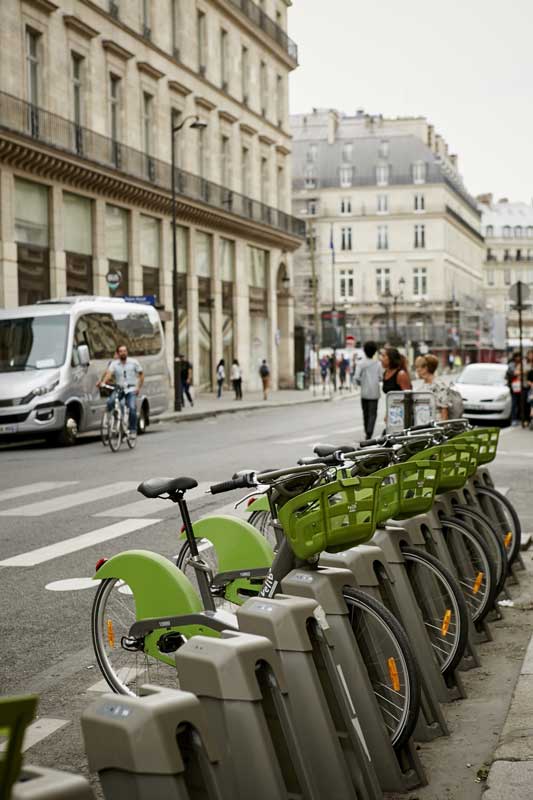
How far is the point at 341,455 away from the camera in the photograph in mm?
5758

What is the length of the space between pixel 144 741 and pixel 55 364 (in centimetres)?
2021

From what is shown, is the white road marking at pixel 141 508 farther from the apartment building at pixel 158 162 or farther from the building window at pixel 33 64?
the building window at pixel 33 64

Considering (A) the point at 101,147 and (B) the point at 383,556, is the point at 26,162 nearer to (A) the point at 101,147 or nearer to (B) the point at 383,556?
(A) the point at 101,147

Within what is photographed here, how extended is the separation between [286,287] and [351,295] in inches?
2287

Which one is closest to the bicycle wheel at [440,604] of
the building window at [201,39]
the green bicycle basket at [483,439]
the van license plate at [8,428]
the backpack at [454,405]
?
the green bicycle basket at [483,439]

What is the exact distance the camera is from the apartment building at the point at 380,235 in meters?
113

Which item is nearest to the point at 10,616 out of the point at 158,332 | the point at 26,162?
the point at 158,332

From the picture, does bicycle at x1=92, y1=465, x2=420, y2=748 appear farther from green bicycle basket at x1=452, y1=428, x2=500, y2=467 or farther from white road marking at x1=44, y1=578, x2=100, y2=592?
white road marking at x1=44, y1=578, x2=100, y2=592

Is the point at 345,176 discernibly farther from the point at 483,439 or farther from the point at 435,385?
the point at 483,439

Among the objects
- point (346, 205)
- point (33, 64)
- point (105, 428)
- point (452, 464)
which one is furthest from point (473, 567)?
point (346, 205)

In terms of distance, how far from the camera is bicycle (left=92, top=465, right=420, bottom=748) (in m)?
4.55

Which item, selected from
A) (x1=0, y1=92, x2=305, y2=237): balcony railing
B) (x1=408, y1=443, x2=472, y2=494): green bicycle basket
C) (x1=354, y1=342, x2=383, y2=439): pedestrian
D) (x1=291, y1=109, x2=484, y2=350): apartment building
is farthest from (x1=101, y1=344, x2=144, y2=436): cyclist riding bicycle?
(x1=291, y1=109, x2=484, y2=350): apartment building

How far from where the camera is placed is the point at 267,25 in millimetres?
55500

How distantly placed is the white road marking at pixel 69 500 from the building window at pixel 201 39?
35547 millimetres
